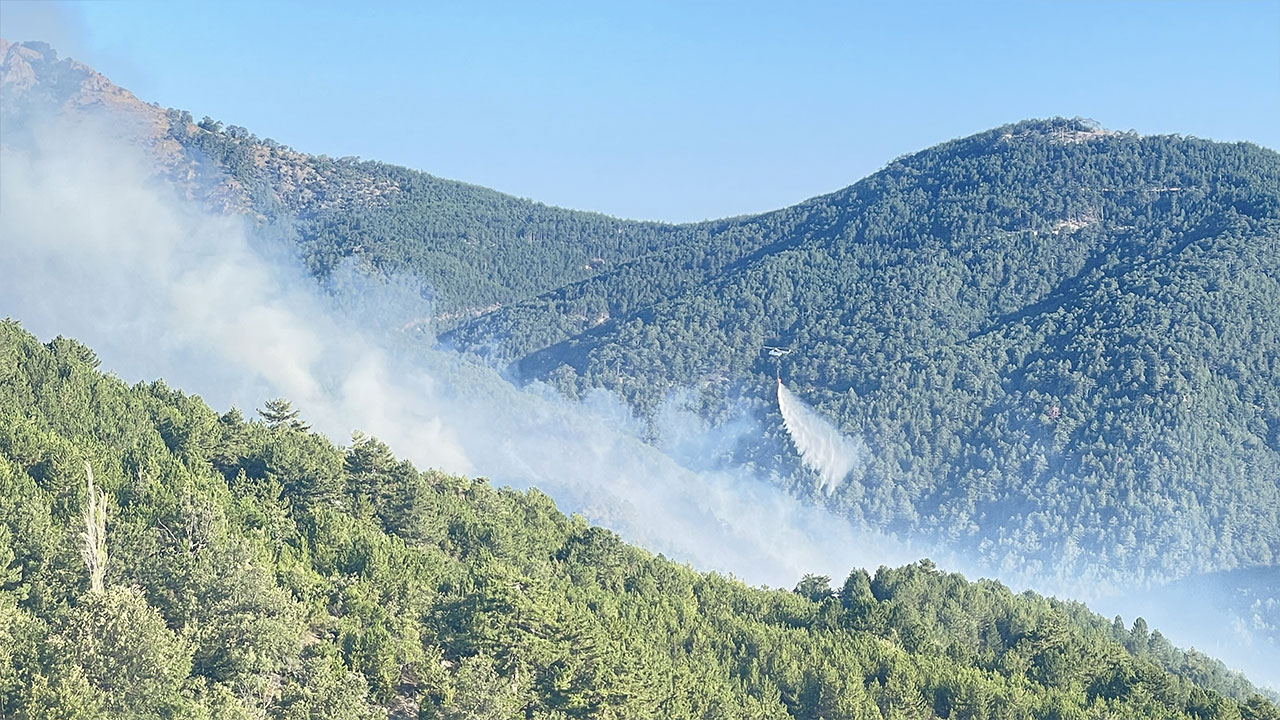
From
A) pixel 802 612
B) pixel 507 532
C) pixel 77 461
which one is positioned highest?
pixel 77 461

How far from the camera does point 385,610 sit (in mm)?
90062

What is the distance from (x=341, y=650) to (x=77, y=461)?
2388 cm

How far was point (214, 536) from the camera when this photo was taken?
289 ft

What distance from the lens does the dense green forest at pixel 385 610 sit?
73.4 meters

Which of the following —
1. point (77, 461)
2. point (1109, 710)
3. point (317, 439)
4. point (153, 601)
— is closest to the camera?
point (153, 601)

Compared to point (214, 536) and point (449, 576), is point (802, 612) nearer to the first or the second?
point (449, 576)

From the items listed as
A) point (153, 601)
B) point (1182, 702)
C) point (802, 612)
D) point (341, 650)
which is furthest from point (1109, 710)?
point (153, 601)

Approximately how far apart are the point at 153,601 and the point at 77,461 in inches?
770

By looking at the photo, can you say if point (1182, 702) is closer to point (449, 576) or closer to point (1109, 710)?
point (1109, 710)

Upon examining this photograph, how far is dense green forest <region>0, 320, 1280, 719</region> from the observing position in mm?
73438

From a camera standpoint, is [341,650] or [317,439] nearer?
[341,650]

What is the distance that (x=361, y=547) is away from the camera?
333ft

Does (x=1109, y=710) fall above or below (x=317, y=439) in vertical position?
below

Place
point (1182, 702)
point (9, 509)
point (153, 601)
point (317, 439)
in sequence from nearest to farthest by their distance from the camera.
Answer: point (153, 601) < point (9, 509) < point (1182, 702) < point (317, 439)
